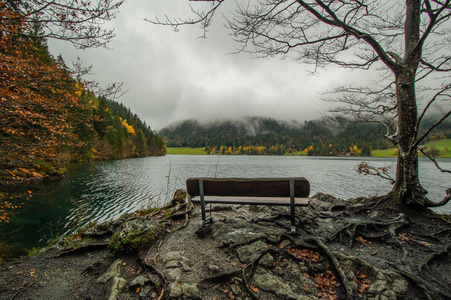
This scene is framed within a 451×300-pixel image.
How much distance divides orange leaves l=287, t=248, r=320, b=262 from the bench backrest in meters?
1.08

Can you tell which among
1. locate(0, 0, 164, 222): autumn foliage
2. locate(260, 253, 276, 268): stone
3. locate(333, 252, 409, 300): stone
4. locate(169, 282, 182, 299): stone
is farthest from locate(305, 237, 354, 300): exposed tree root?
locate(0, 0, 164, 222): autumn foliage

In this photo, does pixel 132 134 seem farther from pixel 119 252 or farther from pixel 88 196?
pixel 119 252

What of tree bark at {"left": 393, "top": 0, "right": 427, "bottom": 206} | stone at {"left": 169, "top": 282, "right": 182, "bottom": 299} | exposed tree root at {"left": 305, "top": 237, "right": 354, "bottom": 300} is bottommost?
stone at {"left": 169, "top": 282, "right": 182, "bottom": 299}

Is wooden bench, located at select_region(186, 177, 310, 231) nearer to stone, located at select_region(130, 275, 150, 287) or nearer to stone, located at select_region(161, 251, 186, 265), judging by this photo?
stone, located at select_region(161, 251, 186, 265)

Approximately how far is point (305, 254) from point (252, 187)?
157cm

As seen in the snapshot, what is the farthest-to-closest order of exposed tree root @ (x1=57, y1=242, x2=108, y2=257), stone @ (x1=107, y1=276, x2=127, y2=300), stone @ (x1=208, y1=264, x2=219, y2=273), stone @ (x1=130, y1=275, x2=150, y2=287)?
exposed tree root @ (x1=57, y1=242, x2=108, y2=257), stone @ (x1=208, y1=264, x2=219, y2=273), stone @ (x1=130, y1=275, x2=150, y2=287), stone @ (x1=107, y1=276, x2=127, y2=300)

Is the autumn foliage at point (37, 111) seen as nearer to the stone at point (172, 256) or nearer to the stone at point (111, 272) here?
the stone at point (111, 272)

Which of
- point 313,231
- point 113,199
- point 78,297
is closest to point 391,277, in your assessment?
point 313,231

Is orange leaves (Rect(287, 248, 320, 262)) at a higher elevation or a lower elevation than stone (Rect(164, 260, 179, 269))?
higher

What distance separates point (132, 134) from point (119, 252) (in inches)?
2937

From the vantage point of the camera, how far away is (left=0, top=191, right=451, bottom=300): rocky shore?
101 inches

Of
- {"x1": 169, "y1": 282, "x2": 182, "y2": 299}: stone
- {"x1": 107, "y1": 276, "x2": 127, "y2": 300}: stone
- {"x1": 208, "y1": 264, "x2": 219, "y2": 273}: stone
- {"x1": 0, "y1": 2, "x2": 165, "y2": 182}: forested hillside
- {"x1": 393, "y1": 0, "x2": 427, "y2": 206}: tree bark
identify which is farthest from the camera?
{"x1": 393, "y1": 0, "x2": 427, "y2": 206}: tree bark

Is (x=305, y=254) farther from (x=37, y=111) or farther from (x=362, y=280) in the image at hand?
(x=37, y=111)

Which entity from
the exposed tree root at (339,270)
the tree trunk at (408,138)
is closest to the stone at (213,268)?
the exposed tree root at (339,270)
